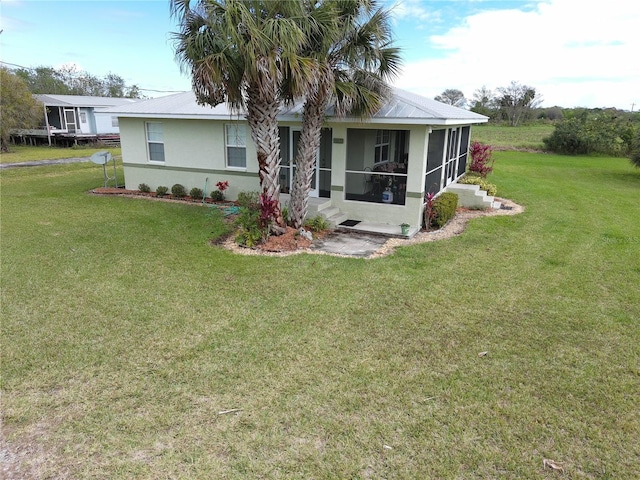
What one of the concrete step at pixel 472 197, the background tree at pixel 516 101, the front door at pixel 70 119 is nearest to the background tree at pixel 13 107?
the front door at pixel 70 119

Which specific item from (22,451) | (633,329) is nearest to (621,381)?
(633,329)

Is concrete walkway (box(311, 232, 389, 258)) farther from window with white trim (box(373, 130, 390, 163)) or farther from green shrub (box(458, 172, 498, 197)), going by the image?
green shrub (box(458, 172, 498, 197))

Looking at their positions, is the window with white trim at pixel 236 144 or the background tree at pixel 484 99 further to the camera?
the background tree at pixel 484 99

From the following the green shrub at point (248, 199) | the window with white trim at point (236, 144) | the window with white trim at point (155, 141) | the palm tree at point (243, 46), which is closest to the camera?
the palm tree at point (243, 46)

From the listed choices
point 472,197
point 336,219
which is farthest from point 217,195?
point 472,197

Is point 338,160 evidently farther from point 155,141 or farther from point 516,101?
point 516,101

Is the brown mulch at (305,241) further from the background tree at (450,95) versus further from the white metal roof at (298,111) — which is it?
the background tree at (450,95)

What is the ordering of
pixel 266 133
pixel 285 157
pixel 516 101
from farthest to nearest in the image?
pixel 516 101, pixel 285 157, pixel 266 133
